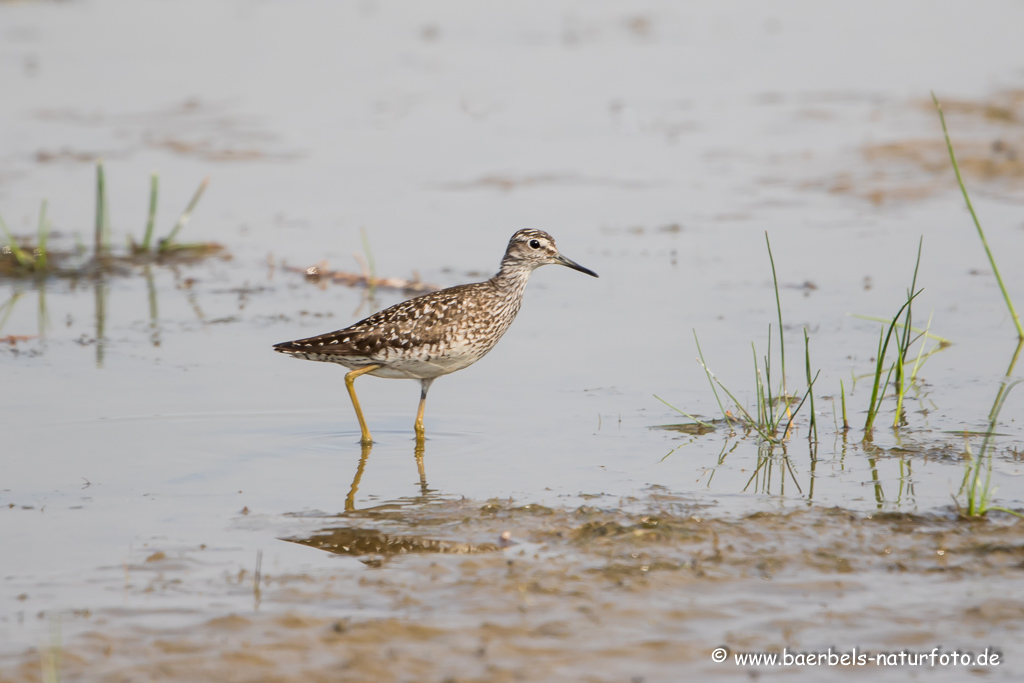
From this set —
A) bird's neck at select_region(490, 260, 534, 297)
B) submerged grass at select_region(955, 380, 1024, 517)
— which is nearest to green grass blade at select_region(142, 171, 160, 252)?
bird's neck at select_region(490, 260, 534, 297)

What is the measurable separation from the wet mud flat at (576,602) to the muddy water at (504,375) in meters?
0.02

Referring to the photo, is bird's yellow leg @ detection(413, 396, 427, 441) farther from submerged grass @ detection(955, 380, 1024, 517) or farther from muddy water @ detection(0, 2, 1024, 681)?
submerged grass @ detection(955, 380, 1024, 517)

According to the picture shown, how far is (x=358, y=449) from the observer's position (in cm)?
800

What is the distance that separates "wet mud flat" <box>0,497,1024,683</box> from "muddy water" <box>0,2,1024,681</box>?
0.07ft

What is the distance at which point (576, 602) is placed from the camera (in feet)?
17.7

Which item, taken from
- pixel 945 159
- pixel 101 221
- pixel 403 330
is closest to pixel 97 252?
pixel 101 221

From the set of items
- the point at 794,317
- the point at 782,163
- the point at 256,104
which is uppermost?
the point at 256,104

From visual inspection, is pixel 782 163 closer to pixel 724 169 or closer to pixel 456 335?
pixel 724 169

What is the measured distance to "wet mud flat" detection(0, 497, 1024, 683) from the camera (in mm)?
4883

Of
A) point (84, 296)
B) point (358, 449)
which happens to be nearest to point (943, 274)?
point (358, 449)

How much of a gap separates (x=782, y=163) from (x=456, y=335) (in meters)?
9.06

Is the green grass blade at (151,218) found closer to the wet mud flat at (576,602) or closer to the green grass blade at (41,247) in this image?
the green grass blade at (41,247)

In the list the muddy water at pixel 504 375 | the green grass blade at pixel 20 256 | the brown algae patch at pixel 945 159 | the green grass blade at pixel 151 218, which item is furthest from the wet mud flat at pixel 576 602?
the brown algae patch at pixel 945 159

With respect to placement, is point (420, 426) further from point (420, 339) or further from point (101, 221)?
point (101, 221)
